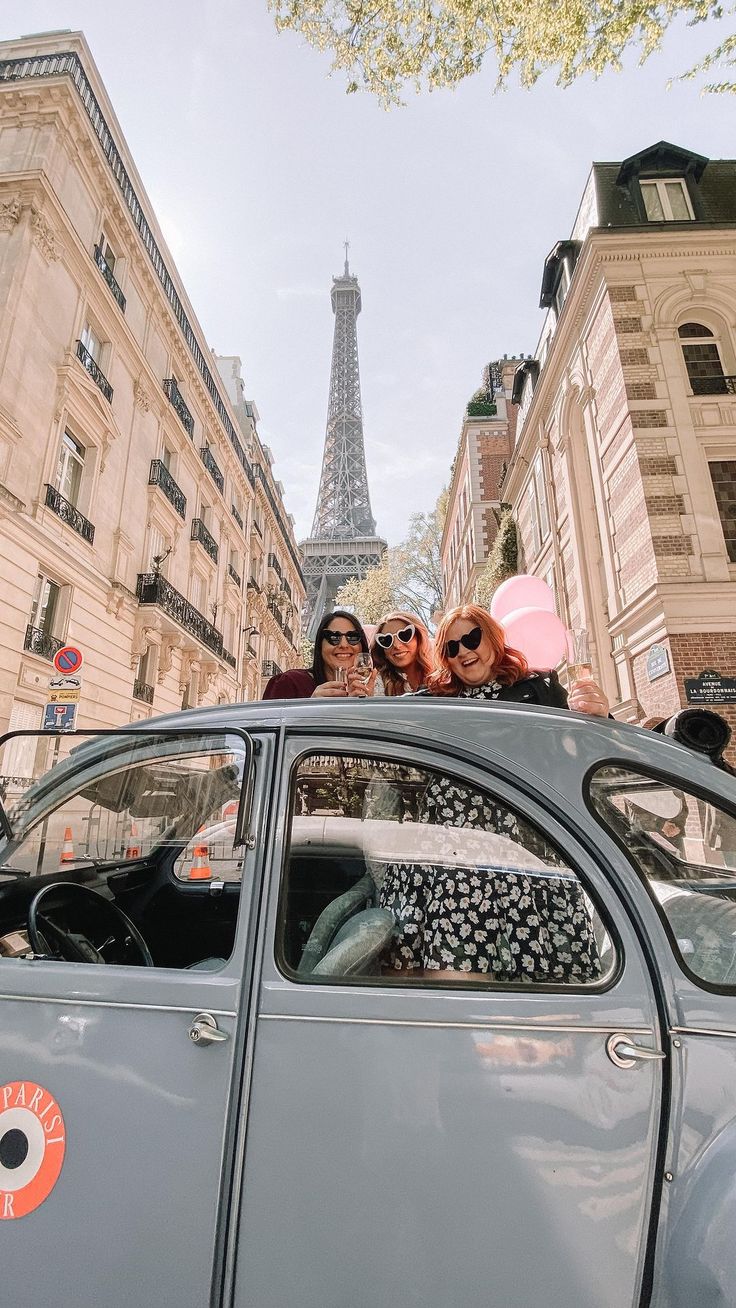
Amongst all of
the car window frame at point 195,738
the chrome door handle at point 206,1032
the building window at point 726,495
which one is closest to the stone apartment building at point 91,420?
the car window frame at point 195,738

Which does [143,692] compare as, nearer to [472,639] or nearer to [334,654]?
[334,654]

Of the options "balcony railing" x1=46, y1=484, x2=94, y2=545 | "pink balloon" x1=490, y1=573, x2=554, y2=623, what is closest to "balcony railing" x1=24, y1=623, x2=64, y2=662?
"balcony railing" x1=46, y1=484, x2=94, y2=545

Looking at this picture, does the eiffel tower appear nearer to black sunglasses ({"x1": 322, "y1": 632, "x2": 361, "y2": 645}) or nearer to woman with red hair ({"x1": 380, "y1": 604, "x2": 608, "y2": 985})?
black sunglasses ({"x1": 322, "y1": 632, "x2": 361, "y2": 645})

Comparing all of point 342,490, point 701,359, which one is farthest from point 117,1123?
point 342,490

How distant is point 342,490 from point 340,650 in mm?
89813

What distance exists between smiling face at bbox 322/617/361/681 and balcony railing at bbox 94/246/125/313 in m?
17.4

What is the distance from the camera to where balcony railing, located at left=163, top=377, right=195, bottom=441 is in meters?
20.1

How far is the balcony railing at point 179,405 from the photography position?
20125mm

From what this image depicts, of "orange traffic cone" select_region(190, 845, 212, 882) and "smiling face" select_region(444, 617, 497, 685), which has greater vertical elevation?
"smiling face" select_region(444, 617, 497, 685)

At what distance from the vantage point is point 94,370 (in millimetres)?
15383

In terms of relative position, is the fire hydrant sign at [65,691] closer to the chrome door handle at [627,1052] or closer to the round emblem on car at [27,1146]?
the round emblem on car at [27,1146]

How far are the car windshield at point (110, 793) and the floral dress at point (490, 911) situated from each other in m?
0.56

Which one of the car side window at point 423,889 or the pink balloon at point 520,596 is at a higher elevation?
the pink balloon at point 520,596

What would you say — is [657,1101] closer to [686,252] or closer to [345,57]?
[345,57]
